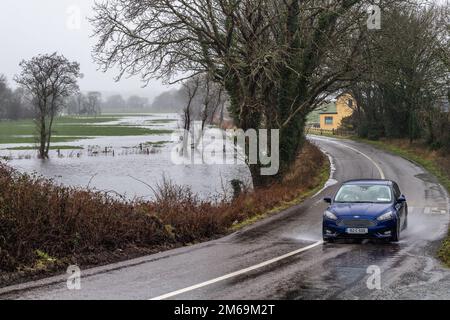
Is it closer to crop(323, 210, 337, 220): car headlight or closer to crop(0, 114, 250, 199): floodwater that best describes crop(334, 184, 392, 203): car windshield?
crop(323, 210, 337, 220): car headlight

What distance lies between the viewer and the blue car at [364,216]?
48.3 ft

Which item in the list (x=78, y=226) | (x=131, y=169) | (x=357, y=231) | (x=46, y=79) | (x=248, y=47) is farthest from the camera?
(x=46, y=79)

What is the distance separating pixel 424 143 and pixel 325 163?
41.7 ft

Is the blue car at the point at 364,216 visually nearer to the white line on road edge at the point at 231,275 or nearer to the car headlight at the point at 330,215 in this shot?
the car headlight at the point at 330,215

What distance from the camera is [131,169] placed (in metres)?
50.5

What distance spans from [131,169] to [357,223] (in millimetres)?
37544

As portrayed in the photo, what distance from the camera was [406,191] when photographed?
29391mm

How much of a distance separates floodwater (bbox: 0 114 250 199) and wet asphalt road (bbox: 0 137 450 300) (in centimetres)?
1313

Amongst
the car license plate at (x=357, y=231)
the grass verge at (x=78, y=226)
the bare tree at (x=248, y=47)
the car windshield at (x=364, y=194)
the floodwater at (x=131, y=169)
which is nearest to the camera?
the grass verge at (x=78, y=226)

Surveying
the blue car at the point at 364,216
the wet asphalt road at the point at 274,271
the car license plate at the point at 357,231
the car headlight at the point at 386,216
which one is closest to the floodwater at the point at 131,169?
the blue car at the point at 364,216

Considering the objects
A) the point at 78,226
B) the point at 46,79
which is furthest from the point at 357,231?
the point at 46,79

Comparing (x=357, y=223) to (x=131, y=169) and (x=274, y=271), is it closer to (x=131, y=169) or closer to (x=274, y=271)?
(x=274, y=271)

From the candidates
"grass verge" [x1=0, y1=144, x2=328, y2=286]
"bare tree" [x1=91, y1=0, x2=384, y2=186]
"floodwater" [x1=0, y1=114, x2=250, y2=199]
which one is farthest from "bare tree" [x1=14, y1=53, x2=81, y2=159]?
"grass verge" [x1=0, y1=144, x2=328, y2=286]

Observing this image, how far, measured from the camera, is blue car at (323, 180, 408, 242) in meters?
14.7
